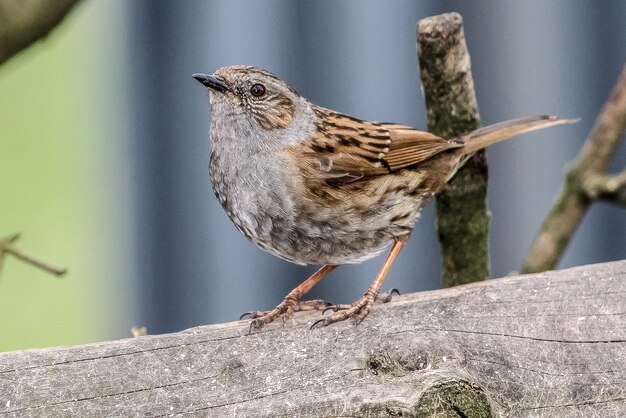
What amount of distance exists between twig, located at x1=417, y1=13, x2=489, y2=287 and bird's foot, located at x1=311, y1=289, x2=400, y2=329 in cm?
59

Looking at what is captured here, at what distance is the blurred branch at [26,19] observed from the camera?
2.14 metres

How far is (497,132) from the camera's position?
11.5ft

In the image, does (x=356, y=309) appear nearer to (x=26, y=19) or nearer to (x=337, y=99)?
(x=26, y=19)

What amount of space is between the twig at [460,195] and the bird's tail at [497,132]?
36mm

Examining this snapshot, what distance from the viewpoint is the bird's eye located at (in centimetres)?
333

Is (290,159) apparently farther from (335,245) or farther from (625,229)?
(625,229)

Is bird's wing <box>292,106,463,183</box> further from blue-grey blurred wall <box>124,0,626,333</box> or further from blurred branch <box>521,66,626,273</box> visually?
blue-grey blurred wall <box>124,0,626,333</box>

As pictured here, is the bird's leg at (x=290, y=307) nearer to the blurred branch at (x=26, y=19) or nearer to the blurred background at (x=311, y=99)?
the blurred branch at (x=26, y=19)

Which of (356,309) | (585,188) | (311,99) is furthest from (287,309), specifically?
(311,99)

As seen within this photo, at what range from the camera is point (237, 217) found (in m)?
3.20

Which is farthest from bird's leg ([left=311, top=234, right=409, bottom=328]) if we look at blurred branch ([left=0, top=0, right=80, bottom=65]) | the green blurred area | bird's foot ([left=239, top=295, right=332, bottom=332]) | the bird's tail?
the green blurred area

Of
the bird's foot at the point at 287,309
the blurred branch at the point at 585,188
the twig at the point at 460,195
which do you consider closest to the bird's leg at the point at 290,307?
the bird's foot at the point at 287,309

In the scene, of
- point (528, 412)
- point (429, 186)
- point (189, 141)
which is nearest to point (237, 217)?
point (429, 186)

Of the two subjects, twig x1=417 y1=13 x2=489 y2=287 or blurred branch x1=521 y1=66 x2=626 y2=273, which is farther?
blurred branch x1=521 y1=66 x2=626 y2=273
